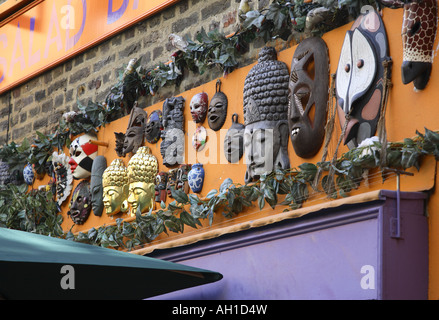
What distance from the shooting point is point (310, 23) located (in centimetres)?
562

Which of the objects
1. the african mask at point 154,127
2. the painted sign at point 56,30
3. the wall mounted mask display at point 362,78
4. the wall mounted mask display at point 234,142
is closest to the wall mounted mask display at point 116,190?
the african mask at point 154,127

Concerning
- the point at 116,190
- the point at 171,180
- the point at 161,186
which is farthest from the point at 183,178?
the point at 116,190

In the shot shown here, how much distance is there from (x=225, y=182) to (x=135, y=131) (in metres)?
1.45

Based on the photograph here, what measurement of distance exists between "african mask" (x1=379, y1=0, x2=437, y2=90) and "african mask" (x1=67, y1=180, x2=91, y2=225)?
3795mm

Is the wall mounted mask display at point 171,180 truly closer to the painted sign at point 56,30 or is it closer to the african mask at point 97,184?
the african mask at point 97,184

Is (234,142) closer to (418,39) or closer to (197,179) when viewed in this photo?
(197,179)

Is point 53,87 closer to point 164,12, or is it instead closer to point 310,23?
point 164,12

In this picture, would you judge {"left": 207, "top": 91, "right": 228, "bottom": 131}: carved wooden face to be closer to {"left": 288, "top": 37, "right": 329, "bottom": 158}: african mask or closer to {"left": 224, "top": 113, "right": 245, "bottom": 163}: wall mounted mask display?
{"left": 224, "top": 113, "right": 245, "bottom": 163}: wall mounted mask display

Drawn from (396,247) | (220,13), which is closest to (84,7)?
(220,13)

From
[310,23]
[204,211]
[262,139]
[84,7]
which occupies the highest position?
[84,7]

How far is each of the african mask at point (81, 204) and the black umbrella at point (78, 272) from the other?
8.64 feet

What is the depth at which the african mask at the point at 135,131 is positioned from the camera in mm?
7266

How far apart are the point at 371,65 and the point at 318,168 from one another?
0.72 meters
